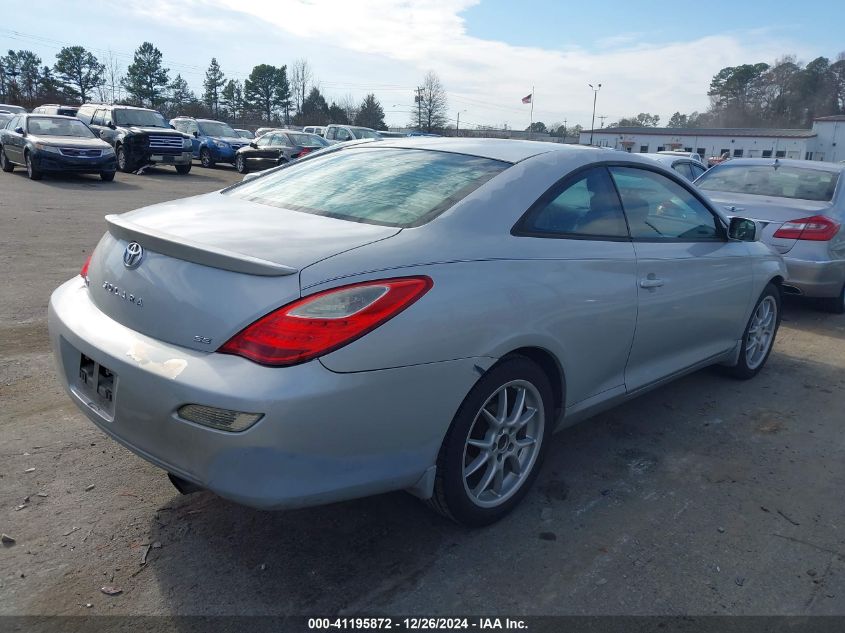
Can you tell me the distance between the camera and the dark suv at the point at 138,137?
19.9 m

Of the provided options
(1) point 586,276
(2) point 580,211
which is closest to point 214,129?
(2) point 580,211

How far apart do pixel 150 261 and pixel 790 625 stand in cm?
265

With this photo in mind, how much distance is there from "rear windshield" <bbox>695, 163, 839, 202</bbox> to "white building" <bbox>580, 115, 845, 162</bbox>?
6548 cm

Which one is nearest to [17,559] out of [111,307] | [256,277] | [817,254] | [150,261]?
[111,307]

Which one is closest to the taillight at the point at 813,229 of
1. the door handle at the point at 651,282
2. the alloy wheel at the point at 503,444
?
the door handle at the point at 651,282

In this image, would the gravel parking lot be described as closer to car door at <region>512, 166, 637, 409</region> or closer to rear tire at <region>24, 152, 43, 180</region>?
car door at <region>512, 166, 637, 409</region>

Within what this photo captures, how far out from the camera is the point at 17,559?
8.40 feet

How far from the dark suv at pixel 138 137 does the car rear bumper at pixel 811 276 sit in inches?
714

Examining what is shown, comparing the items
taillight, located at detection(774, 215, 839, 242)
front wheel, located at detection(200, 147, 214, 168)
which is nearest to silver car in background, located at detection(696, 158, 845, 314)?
taillight, located at detection(774, 215, 839, 242)

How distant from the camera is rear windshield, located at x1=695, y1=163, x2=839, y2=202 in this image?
23.2 feet

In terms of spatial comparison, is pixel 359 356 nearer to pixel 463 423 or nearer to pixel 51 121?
pixel 463 423

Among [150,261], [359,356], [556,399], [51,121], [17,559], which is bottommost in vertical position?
[17,559]

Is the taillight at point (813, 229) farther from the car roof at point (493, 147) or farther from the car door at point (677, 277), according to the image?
the car roof at point (493, 147)

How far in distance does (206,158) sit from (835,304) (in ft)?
77.5
